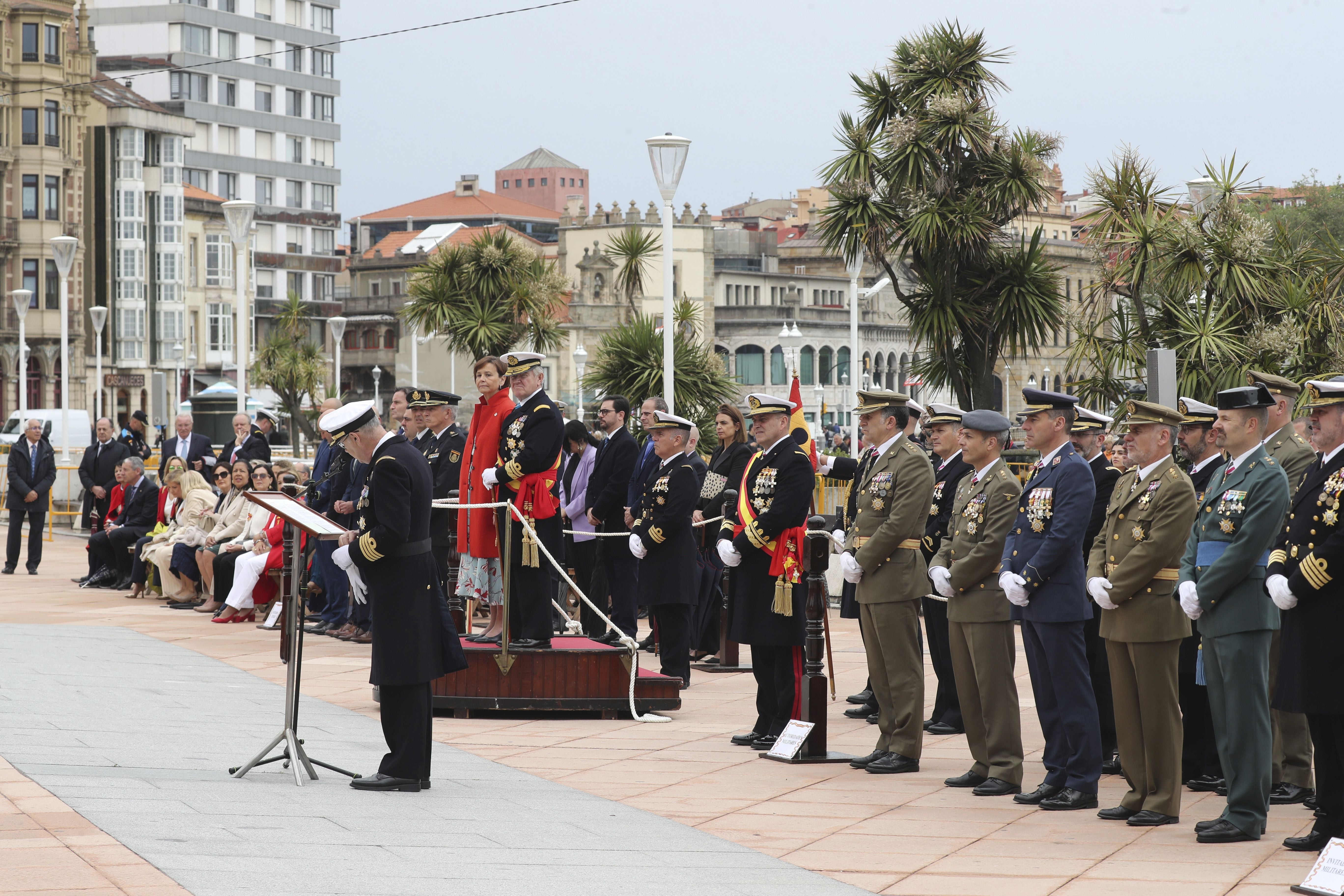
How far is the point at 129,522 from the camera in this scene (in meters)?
18.0

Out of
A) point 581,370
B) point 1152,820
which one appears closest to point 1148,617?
point 1152,820

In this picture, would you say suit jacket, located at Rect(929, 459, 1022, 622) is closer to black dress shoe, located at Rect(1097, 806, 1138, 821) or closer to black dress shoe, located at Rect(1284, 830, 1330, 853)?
black dress shoe, located at Rect(1097, 806, 1138, 821)

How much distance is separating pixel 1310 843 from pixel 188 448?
15890mm

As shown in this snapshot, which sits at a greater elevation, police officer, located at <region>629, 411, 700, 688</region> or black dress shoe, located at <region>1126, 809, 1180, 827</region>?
police officer, located at <region>629, 411, 700, 688</region>

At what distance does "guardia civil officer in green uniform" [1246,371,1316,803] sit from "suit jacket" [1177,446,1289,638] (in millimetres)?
816

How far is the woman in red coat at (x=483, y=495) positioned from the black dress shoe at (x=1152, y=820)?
14.0 ft

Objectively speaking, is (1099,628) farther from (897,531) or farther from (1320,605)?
(1320,605)

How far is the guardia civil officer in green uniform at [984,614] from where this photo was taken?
8.05 m

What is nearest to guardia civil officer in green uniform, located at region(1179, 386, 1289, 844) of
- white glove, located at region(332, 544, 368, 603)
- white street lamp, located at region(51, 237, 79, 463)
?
white glove, located at region(332, 544, 368, 603)

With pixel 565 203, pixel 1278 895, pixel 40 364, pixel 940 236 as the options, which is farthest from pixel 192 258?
pixel 1278 895

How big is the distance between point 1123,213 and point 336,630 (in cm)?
974

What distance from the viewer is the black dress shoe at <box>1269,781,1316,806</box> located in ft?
25.7

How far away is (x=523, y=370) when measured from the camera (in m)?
10.1

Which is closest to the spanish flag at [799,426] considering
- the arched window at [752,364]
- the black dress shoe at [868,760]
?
the black dress shoe at [868,760]
